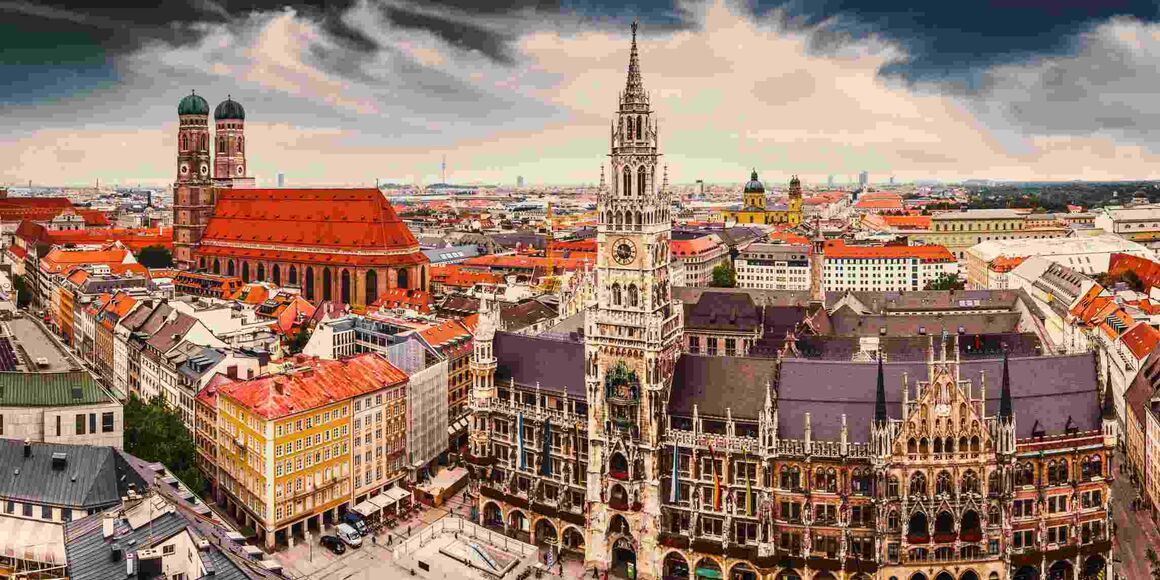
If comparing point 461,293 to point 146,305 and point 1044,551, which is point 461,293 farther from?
point 1044,551

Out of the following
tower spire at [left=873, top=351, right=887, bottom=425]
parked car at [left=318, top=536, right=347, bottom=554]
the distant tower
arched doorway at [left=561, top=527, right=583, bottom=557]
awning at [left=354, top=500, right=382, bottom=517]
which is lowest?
parked car at [left=318, top=536, right=347, bottom=554]

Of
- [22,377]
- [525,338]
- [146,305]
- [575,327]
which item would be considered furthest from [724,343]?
[22,377]

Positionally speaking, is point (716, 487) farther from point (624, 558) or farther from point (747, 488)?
point (624, 558)

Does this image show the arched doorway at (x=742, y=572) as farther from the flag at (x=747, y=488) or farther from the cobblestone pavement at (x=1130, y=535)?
the cobblestone pavement at (x=1130, y=535)

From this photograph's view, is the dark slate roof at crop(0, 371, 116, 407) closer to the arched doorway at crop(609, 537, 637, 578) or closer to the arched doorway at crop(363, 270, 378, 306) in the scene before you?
the arched doorway at crop(609, 537, 637, 578)

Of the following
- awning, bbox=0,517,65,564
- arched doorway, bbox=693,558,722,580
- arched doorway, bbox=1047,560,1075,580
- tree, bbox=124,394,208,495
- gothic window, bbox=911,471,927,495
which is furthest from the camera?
tree, bbox=124,394,208,495

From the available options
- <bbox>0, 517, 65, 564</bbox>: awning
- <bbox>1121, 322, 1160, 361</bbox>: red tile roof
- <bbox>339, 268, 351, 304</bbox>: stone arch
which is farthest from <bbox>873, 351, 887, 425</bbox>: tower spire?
<bbox>339, 268, 351, 304</bbox>: stone arch
